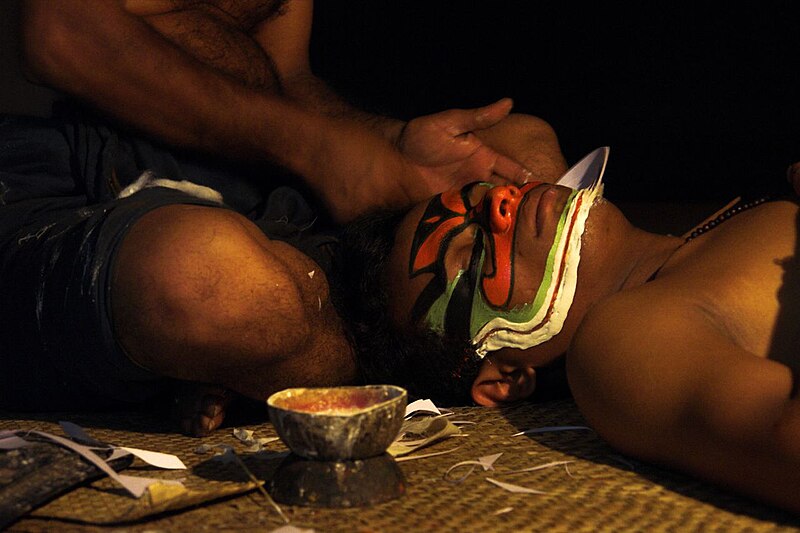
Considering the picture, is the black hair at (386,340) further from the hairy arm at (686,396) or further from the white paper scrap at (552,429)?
the hairy arm at (686,396)

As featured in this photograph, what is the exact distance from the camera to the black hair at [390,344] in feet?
5.26

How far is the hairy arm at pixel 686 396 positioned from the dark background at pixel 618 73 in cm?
134

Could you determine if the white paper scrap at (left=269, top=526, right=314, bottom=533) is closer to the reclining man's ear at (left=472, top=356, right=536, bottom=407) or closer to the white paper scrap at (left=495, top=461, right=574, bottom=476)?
the white paper scrap at (left=495, top=461, right=574, bottom=476)

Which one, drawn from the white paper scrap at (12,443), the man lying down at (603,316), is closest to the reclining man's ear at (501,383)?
the man lying down at (603,316)

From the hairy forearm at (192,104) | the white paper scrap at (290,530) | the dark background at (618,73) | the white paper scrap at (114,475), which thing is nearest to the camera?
the white paper scrap at (290,530)

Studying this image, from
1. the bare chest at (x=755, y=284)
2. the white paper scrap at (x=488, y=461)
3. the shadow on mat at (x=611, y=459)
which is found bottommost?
the white paper scrap at (x=488, y=461)

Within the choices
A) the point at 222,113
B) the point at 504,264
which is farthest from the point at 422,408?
the point at 222,113

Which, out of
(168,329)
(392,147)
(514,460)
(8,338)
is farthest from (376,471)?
(392,147)

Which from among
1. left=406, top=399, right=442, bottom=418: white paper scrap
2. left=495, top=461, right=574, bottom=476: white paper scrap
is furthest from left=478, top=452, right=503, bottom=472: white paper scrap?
left=406, top=399, right=442, bottom=418: white paper scrap

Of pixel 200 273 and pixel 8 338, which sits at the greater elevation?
pixel 200 273

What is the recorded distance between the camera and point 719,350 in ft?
3.86

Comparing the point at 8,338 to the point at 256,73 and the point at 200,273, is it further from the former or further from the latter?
the point at 256,73

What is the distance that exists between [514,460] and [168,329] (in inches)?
19.9

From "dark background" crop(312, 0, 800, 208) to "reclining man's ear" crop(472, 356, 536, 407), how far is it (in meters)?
1.02
